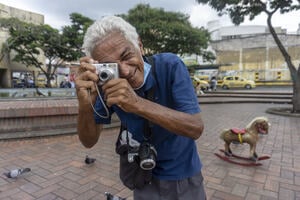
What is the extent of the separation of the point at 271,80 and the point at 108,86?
1132 inches

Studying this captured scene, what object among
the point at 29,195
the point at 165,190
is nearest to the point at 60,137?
the point at 29,195

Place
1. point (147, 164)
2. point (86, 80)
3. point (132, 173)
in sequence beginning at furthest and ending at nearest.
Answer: point (132, 173), point (147, 164), point (86, 80)

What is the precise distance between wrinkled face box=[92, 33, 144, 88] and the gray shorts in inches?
22.9

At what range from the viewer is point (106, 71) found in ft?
2.83

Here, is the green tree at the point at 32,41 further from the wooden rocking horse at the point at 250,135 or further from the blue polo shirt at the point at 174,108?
the blue polo shirt at the point at 174,108

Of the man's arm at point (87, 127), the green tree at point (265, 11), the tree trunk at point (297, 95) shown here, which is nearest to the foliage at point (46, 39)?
the green tree at point (265, 11)

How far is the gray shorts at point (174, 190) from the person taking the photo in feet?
3.66

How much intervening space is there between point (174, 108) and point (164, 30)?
1264 cm

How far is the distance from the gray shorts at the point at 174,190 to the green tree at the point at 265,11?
A: 779 centimetres

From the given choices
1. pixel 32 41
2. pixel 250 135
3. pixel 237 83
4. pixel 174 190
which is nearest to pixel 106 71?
pixel 174 190

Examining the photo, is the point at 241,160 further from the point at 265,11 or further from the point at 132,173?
the point at 265,11

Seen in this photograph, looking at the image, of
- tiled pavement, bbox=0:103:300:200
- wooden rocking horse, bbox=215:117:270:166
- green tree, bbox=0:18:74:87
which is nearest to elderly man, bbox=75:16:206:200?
tiled pavement, bbox=0:103:300:200

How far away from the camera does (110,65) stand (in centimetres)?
88

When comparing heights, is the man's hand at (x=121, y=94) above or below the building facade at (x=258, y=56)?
below
